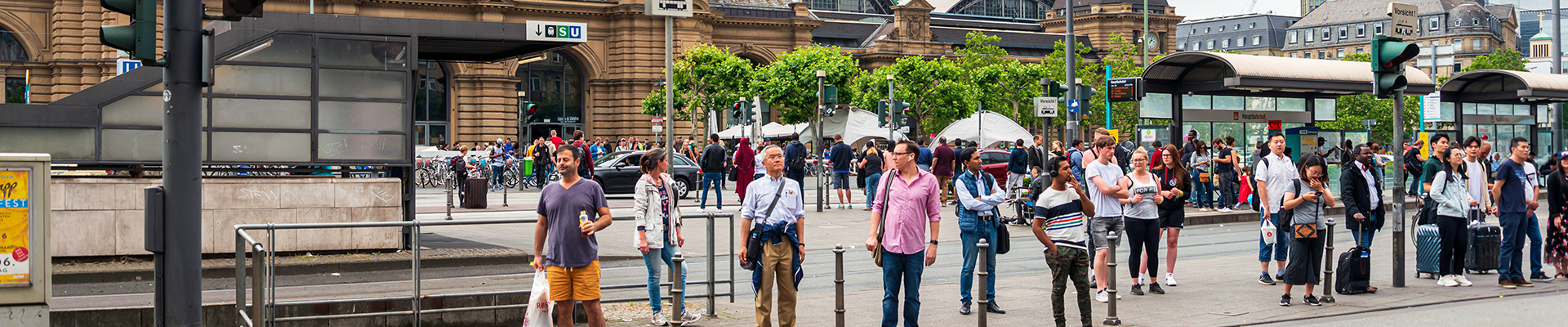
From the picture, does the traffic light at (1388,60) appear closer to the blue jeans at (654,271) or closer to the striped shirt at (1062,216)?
the striped shirt at (1062,216)

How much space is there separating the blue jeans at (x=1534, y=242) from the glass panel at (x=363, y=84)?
10.9 meters

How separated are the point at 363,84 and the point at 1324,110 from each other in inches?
792

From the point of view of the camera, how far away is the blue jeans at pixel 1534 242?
12.1 metres

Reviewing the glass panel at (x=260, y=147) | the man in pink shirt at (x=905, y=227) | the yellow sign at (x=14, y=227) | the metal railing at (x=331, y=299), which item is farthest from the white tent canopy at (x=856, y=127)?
the yellow sign at (x=14, y=227)

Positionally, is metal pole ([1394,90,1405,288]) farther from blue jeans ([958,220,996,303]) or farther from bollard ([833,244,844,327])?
bollard ([833,244,844,327])

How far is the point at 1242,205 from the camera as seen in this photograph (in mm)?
23047

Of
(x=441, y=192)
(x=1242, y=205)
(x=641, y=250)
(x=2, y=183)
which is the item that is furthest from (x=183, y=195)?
(x=441, y=192)

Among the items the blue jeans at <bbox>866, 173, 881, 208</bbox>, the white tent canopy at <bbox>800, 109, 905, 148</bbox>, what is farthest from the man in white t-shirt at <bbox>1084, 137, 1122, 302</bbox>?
the white tent canopy at <bbox>800, 109, 905, 148</bbox>

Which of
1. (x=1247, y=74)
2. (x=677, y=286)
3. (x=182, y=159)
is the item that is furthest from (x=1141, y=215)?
(x=1247, y=74)

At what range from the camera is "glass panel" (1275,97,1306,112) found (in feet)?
81.9

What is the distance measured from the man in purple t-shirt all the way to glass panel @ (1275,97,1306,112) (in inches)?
794

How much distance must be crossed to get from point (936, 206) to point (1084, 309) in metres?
1.32

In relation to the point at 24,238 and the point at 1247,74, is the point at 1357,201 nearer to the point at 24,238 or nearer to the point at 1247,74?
the point at 24,238

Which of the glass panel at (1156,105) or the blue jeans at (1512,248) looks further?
the glass panel at (1156,105)
